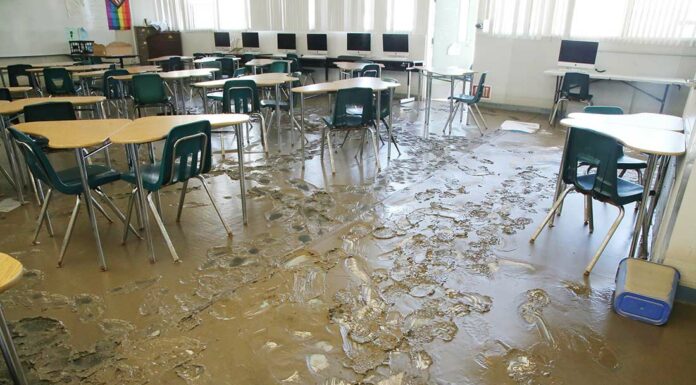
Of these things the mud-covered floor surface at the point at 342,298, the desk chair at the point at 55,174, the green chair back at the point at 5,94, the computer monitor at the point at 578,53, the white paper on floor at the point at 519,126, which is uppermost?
the computer monitor at the point at 578,53

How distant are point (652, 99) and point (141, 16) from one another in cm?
1178

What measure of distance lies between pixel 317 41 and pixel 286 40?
34.0 inches

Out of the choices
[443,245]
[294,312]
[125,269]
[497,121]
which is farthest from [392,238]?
[497,121]

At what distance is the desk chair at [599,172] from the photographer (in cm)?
255

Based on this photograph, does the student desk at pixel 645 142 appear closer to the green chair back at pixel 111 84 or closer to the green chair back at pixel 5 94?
the green chair back at pixel 5 94

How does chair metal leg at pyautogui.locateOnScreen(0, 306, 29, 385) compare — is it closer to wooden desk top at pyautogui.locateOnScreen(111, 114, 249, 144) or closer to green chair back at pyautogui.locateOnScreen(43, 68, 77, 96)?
wooden desk top at pyautogui.locateOnScreen(111, 114, 249, 144)

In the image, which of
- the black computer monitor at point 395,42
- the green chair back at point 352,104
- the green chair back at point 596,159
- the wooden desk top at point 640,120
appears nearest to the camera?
the green chair back at point 596,159

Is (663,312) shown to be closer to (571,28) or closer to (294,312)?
(294,312)

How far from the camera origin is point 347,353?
1.99 metres

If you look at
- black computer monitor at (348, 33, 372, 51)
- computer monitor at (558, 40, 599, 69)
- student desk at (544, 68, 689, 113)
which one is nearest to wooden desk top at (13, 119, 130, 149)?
student desk at (544, 68, 689, 113)

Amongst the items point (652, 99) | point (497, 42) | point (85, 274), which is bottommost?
point (85, 274)

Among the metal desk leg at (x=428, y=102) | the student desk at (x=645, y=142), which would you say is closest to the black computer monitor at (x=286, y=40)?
the metal desk leg at (x=428, y=102)

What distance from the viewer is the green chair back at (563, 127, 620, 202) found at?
2533 mm

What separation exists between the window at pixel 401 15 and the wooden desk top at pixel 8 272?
828 cm
